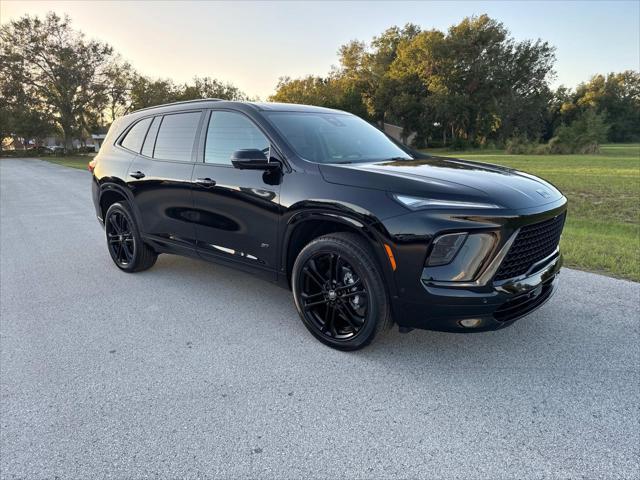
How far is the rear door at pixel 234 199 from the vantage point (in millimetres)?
3420

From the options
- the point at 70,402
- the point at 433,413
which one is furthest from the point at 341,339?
the point at 70,402

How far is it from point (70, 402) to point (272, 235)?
172cm

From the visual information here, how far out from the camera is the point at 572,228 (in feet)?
23.6

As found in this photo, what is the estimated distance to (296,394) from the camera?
8.64 ft

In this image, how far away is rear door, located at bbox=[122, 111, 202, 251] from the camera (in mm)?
4113

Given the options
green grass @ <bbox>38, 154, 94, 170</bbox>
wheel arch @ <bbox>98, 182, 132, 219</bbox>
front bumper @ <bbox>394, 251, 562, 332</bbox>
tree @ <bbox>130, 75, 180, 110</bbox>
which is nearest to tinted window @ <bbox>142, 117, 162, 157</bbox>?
wheel arch @ <bbox>98, 182, 132, 219</bbox>

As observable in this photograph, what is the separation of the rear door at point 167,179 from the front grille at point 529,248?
279 centimetres

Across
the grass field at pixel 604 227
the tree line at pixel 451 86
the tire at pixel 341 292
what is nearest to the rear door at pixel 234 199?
the tire at pixel 341 292

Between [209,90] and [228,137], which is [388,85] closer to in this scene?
[209,90]

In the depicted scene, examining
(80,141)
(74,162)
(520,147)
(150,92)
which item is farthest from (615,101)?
(80,141)

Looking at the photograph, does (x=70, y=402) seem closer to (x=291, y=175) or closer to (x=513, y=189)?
(x=291, y=175)

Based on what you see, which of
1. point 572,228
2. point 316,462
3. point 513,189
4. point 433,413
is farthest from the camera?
point 572,228

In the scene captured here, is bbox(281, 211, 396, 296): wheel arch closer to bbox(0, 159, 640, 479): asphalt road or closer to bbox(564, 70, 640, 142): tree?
bbox(0, 159, 640, 479): asphalt road

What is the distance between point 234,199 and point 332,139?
39.9 inches
